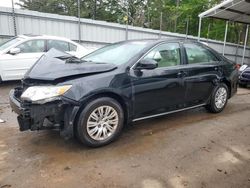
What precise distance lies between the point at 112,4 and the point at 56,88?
82.6 feet

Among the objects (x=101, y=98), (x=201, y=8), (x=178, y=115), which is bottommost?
(x=178, y=115)

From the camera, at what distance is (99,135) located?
373cm

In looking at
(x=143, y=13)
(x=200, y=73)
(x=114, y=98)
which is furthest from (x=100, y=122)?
(x=143, y=13)

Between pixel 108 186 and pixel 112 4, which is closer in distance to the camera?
pixel 108 186

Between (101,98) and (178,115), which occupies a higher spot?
(101,98)

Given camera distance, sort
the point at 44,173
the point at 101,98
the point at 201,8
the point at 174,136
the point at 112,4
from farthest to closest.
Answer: the point at 112,4
the point at 201,8
the point at 174,136
the point at 101,98
the point at 44,173

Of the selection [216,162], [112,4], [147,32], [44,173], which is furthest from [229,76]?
[112,4]

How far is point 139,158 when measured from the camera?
11.5 feet

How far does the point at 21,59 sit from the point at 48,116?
482 centimetres

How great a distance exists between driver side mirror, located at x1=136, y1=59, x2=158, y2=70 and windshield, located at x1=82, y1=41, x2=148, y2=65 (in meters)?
0.20

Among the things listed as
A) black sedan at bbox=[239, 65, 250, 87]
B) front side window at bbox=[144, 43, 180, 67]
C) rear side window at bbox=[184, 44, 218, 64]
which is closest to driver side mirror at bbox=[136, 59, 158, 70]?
front side window at bbox=[144, 43, 180, 67]

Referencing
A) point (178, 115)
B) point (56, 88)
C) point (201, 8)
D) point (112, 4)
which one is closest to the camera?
point (56, 88)

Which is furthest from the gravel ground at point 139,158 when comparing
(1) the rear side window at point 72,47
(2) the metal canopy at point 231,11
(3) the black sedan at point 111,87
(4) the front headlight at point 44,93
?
(2) the metal canopy at point 231,11

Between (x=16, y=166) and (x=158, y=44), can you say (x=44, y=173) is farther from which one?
(x=158, y=44)
